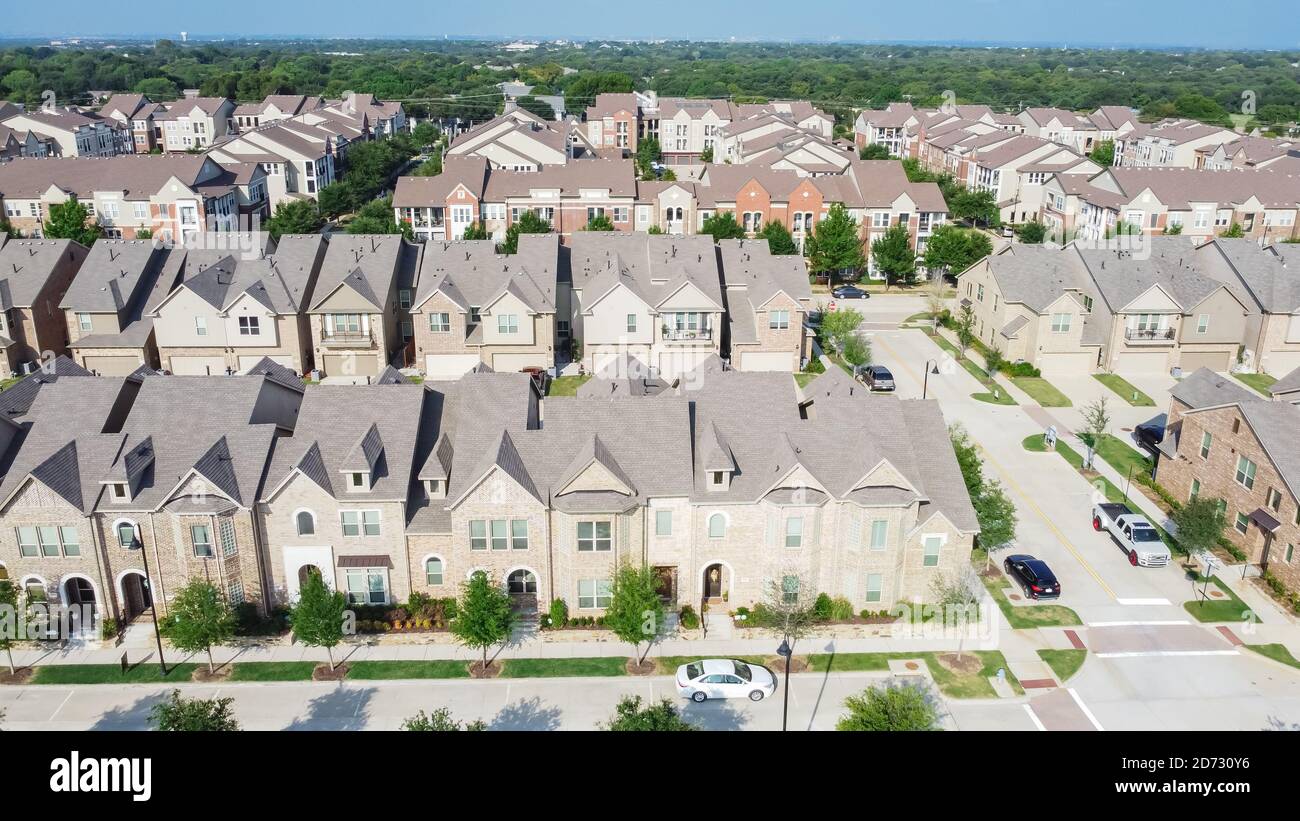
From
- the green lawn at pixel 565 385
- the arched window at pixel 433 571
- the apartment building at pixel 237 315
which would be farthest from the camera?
the apartment building at pixel 237 315

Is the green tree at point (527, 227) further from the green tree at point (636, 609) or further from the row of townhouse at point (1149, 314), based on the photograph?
the green tree at point (636, 609)

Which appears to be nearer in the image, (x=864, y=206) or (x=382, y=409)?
(x=382, y=409)

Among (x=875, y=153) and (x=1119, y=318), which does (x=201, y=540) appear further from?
(x=875, y=153)

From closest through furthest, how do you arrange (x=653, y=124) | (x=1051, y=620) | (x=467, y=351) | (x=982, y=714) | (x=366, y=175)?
(x=982, y=714), (x=1051, y=620), (x=467, y=351), (x=366, y=175), (x=653, y=124)

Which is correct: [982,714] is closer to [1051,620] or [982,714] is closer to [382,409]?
[1051,620]

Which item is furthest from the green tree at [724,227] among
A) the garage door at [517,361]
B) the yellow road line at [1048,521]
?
the yellow road line at [1048,521]

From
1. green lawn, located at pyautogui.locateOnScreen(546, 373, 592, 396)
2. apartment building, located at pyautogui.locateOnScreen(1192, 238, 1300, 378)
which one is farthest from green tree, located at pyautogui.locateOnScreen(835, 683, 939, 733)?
apartment building, located at pyautogui.locateOnScreen(1192, 238, 1300, 378)
